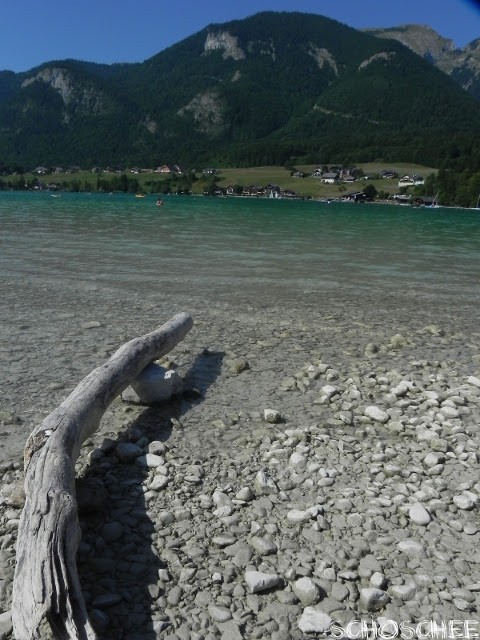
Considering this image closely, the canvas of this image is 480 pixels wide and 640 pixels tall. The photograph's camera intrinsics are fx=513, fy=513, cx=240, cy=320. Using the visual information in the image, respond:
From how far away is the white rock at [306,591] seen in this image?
4.48 meters

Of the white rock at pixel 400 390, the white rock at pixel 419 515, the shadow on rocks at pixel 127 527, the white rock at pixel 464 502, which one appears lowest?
the shadow on rocks at pixel 127 527

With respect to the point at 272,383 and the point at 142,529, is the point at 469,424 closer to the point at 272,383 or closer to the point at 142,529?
the point at 272,383

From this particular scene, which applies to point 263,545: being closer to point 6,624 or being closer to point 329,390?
point 6,624

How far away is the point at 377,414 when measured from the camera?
782 cm

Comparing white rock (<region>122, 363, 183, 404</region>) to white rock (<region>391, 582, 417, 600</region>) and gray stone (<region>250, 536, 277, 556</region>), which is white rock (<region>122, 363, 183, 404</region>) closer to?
gray stone (<region>250, 536, 277, 556</region>)

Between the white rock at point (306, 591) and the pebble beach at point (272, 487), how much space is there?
0.06 feet

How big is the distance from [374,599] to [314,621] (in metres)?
0.58


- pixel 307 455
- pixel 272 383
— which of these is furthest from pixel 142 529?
pixel 272 383

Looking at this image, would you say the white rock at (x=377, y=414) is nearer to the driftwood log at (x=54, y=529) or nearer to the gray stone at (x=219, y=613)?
the driftwood log at (x=54, y=529)

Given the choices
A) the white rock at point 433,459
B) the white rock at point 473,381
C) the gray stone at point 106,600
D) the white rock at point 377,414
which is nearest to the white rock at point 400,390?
the white rock at point 377,414

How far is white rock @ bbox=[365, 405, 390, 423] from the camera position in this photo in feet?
25.4

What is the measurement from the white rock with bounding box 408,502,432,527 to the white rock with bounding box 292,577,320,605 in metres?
1.51

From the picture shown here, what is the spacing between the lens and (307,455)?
22.2 feet

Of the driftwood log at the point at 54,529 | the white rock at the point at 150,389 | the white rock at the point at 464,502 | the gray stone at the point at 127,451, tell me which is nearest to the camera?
the driftwood log at the point at 54,529
